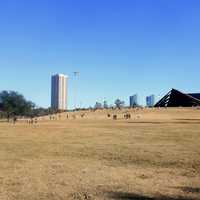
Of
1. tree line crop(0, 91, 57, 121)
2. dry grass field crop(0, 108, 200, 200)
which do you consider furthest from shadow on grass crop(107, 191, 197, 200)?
tree line crop(0, 91, 57, 121)

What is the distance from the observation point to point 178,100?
17238 cm

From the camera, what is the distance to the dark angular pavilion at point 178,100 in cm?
16414

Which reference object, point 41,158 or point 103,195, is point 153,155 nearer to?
point 41,158

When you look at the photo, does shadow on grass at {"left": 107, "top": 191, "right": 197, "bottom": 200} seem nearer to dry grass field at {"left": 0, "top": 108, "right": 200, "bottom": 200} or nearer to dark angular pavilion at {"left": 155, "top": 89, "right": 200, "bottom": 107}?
dry grass field at {"left": 0, "top": 108, "right": 200, "bottom": 200}

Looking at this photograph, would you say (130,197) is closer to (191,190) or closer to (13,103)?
Result: (191,190)

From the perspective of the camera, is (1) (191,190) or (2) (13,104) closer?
(1) (191,190)

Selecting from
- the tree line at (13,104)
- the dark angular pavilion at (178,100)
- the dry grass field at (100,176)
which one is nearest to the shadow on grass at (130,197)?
the dry grass field at (100,176)

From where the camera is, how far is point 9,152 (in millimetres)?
22766

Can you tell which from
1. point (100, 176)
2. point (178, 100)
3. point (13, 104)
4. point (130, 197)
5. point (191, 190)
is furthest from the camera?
point (178, 100)

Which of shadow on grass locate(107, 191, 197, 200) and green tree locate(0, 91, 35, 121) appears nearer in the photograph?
shadow on grass locate(107, 191, 197, 200)

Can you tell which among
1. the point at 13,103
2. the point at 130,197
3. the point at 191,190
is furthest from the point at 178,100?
the point at 130,197

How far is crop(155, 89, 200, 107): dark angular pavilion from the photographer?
164m

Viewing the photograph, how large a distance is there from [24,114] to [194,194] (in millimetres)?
124579

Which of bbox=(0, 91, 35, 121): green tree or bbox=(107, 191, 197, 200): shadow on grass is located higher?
bbox=(0, 91, 35, 121): green tree
